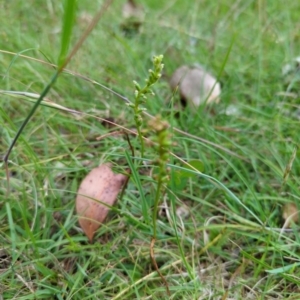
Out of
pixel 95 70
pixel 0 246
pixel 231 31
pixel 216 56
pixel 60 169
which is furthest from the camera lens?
pixel 231 31

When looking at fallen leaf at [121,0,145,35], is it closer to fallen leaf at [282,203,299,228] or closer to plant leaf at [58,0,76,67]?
fallen leaf at [282,203,299,228]

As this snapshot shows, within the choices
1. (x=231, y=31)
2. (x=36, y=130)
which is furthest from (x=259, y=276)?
(x=231, y=31)

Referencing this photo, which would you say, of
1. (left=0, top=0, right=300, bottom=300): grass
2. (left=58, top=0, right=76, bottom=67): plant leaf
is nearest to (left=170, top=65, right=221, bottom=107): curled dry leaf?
(left=0, top=0, right=300, bottom=300): grass

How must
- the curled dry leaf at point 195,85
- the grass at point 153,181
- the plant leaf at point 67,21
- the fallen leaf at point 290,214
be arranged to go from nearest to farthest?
the plant leaf at point 67,21, the grass at point 153,181, the fallen leaf at point 290,214, the curled dry leaf at point 195,85

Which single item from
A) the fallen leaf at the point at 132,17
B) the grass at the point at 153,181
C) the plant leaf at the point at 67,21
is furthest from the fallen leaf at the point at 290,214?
the fallen leaf at the point at 132,17

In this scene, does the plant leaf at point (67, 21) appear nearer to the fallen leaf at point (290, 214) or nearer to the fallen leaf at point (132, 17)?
the fallen leaf at point (290, 214)

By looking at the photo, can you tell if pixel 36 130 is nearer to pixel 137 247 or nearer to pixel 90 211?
pixel 90 211
